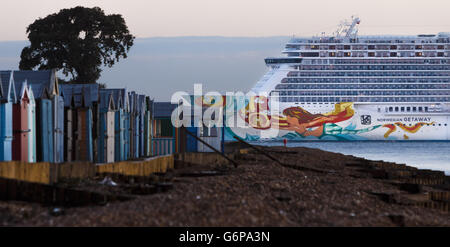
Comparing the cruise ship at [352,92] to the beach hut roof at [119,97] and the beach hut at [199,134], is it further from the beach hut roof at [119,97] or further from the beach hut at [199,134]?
the beach hut roof at [119,97]

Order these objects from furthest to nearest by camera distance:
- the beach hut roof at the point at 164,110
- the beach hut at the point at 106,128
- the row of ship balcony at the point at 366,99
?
the row of ship balcony at the point at 366,99, the beach hut roof at the point at 164,110, the beach hut at the point at 106,128

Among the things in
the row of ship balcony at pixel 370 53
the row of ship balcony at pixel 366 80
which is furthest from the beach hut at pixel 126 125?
the row of ship balcony at pixel 370 53

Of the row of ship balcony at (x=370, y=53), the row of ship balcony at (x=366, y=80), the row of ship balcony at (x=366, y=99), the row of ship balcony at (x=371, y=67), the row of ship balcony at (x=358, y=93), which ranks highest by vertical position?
the row of ship balcony at (x=370, y=53)

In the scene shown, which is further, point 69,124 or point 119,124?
Result: point 119,124

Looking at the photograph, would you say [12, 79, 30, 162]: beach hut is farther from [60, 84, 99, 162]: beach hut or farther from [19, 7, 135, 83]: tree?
[19, 7, 135, 83]: tree

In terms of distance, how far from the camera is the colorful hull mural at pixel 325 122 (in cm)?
11319

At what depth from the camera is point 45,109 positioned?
64.6 ft

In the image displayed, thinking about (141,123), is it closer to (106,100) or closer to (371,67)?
(106,100)

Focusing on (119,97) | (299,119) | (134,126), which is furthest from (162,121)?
(299,119)

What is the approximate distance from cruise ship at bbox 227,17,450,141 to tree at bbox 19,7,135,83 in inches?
2420

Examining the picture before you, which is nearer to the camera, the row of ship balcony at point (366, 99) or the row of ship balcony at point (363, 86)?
the row of ship balcony at point (366, 99)

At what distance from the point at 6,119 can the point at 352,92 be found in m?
103

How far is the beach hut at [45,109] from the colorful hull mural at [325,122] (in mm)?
89413
